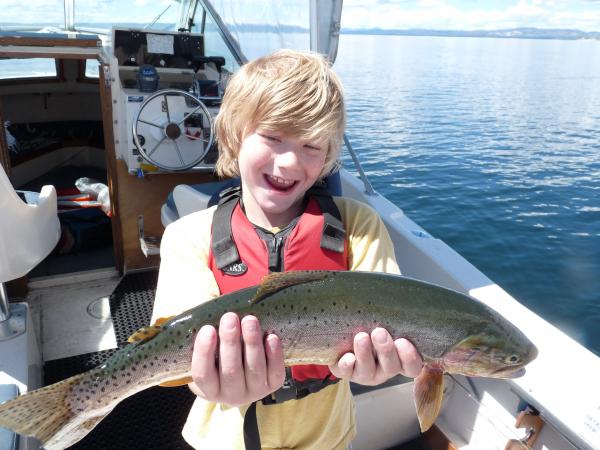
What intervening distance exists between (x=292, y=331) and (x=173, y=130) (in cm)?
370

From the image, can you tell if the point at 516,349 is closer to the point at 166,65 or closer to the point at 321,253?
the point at 321,253

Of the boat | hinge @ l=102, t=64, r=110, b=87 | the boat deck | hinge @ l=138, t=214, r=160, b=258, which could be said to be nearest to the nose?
the boat

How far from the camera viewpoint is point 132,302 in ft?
16.8

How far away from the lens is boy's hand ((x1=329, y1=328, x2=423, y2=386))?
5.63 ft

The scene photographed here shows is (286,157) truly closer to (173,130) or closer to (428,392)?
(428,392)

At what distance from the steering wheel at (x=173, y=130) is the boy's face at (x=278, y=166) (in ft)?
10.3

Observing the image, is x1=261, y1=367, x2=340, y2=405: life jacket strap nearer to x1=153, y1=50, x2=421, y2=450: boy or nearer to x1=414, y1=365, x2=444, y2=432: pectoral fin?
x1=153, y1=50, x2=421, y2=450: boy

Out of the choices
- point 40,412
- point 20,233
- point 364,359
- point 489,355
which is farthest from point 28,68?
point 489,355

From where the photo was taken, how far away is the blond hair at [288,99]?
1.87 metres

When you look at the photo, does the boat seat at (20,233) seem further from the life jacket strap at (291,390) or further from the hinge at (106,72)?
the hinge at (106,72)

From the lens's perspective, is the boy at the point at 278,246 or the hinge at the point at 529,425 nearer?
the boy at the point at 278,246

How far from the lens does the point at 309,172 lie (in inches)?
77.6

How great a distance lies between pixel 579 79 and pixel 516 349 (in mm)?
40640

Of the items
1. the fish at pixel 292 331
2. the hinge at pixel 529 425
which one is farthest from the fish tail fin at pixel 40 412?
the hinge at pixel 529 425
